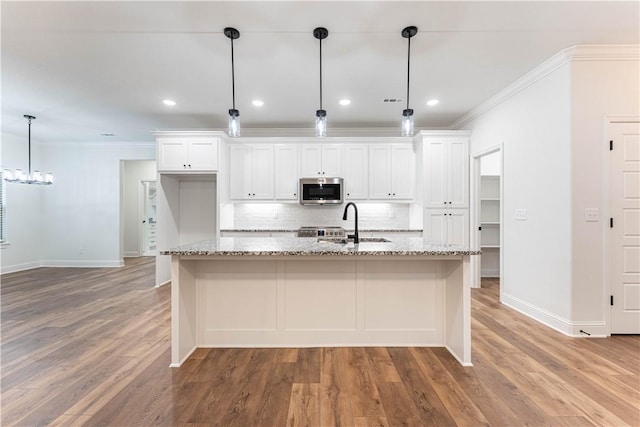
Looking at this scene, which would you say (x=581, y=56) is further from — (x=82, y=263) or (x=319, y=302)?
(x=82, y=263)

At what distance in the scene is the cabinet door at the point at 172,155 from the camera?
479 centimetres

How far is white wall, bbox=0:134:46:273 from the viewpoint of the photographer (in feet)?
19.1

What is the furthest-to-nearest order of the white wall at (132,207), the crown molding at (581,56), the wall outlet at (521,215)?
the white wall at (132,207) < the wall outlet at (521,215) < the crown molding at (581,56)

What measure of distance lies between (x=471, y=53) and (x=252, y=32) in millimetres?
2093

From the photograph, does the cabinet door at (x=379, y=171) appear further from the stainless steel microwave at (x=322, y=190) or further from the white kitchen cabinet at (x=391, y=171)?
the stainless steel microwave at (x=322, y=190)

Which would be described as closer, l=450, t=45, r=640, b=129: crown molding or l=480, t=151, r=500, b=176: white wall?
l=450, t=45, r=640, b=129: crown molding

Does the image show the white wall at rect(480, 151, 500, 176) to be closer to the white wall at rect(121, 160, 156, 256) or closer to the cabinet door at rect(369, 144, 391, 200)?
the cabinet door at rect(369, 144, 391, 200)

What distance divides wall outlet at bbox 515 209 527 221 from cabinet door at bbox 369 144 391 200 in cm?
196

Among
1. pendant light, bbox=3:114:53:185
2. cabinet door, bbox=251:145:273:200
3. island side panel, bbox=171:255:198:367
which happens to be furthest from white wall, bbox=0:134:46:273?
island side panel, bbox=171:255:198:367

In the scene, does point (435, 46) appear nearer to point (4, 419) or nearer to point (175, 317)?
point (175, 317)

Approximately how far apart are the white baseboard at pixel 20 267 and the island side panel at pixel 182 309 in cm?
596

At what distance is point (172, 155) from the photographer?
4.79 metres

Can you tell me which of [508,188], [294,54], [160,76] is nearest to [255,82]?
[294,54]

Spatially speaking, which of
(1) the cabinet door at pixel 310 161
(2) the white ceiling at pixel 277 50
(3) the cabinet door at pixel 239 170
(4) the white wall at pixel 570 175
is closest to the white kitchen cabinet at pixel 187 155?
(3) the cabinet door at pixel 239 170
